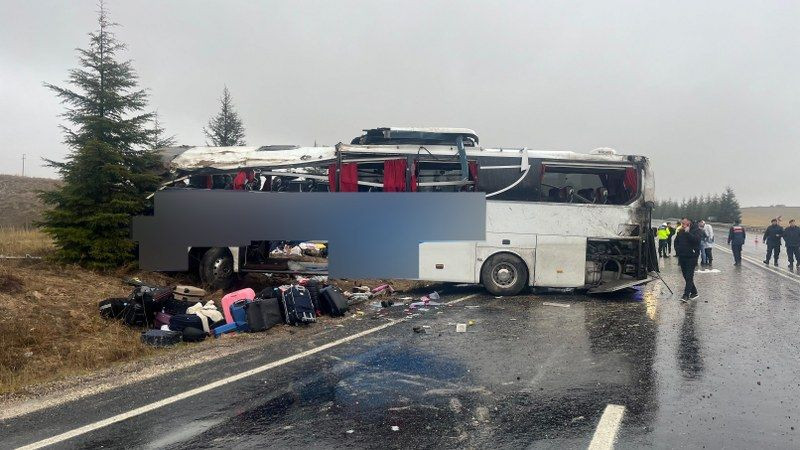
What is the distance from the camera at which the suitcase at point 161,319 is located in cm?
834

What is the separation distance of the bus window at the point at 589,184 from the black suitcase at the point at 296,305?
5.71 m

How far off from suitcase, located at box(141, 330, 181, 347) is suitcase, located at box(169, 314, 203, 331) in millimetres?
257

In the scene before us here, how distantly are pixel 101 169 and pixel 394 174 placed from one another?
6.13 m

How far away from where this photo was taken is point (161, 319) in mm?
8383

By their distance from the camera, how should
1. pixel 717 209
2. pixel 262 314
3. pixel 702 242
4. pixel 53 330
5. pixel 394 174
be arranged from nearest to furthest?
1. pixel 53 330
2. pixel 262 314
3. pixel 394 174
4. pixel 702 242
5. pixel 717 209

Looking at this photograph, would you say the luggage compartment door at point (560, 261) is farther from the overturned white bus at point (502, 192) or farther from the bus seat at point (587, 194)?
the bus seat at point (587, 194)

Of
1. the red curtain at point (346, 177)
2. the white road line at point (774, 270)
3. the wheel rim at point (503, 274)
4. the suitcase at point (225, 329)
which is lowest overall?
the suitcase at point (225, 329)

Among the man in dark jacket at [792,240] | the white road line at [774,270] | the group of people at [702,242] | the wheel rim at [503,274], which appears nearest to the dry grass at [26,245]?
the wheel rim at [503,274]

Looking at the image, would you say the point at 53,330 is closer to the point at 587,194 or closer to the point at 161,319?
the point at 161,319

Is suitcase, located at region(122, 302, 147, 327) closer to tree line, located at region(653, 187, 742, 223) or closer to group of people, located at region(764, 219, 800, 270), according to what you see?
group of people, located at region(764, 219, 800, 270)

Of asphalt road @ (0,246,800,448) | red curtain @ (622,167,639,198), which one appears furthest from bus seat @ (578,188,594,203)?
asphalt road @ (0,246,800,448)

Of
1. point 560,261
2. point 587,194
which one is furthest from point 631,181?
point 560,261

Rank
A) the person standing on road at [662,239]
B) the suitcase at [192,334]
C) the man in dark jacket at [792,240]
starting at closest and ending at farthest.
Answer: the suitcase at [192,334], the man in dark jacket at [792,240], the person standing on road at [662,239]

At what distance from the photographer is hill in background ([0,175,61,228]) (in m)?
34.4
